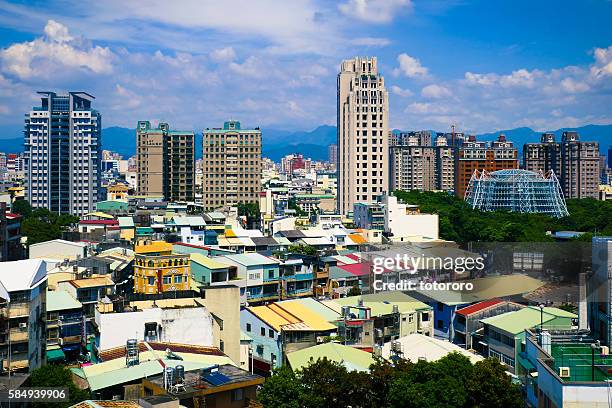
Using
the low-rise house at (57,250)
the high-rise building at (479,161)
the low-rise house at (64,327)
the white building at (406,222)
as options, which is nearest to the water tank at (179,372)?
the low-rise house at (64,327)

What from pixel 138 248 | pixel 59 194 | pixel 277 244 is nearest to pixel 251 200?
pixel 59 194

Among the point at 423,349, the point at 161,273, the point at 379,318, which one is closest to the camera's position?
the point at 423,349

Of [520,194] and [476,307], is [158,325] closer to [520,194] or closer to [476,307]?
[476,307]

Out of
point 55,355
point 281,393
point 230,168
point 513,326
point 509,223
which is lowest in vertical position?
point 55,355

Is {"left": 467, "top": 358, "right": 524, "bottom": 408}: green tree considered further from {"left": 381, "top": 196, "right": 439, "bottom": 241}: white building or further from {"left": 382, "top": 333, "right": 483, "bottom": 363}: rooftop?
{"left": 381, "top": 196, "right": 439, "bottom": 241}: white building

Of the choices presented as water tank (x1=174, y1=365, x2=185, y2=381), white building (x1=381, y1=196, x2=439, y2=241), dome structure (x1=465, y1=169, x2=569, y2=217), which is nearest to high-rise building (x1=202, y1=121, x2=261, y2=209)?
dome structure (x1=465, y1=169, x2=569, y2=217)

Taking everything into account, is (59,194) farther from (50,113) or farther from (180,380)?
(180,380)

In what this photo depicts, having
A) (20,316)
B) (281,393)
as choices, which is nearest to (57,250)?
(20,316)

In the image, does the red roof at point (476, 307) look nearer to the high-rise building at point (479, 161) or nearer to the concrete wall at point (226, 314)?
the concrete wall at point (226, 314)
